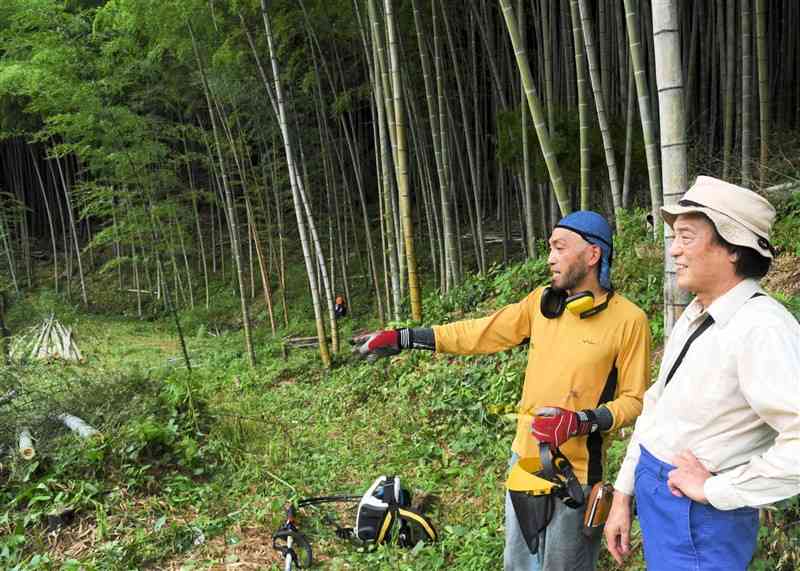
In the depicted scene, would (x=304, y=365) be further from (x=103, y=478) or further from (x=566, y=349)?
(x=566, y=349)

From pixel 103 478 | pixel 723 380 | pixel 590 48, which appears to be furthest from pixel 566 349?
pixel 103 478

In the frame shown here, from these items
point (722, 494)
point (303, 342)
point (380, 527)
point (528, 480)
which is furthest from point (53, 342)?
point (722, 494)

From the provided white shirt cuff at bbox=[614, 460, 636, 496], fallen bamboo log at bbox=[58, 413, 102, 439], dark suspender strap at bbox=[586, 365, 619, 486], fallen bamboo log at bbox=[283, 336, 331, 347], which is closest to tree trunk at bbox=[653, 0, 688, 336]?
dark suspender strap at bbox=[586, 365, 619, 486]

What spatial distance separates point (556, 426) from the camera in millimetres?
1359

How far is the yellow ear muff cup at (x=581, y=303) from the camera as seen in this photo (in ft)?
4.91

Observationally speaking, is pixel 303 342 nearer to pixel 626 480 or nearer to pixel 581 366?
pixel 581 366

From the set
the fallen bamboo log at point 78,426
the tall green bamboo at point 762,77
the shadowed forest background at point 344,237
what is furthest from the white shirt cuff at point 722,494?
the tall green bamboo at point 762,77

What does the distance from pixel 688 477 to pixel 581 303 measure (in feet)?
1.79

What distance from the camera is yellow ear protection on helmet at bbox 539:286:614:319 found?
1.50m

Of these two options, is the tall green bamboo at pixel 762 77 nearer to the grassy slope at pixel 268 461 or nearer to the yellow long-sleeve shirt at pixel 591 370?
the grassy slope at pixel 268 461

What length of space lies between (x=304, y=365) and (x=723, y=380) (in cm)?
577

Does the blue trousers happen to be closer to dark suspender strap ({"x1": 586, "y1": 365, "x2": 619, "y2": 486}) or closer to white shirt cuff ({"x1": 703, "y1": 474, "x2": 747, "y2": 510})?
white shirt cuff ({"x1": 703, "y1": 474, "x2": 747, "y2": 510})

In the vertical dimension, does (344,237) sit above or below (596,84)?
below

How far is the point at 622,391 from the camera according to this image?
150 cm
